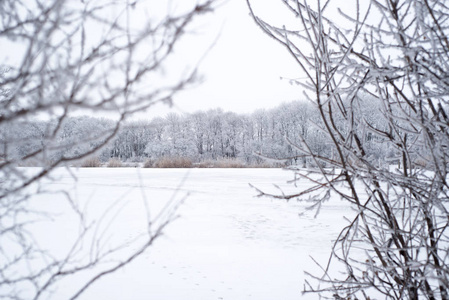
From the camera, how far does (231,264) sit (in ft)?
11.1

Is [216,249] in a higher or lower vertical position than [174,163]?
lower

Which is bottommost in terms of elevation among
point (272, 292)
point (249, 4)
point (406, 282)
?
point (272, 292)

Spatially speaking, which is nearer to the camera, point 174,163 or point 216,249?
point 216,249

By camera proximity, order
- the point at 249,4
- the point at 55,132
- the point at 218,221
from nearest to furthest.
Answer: the point at 55,132 < the point at 249,4 < the point at 218,221

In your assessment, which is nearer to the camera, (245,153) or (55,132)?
(55,132)

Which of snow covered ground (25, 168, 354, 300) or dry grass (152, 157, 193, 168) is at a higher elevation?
dry grass (152, 157, 193, 168)

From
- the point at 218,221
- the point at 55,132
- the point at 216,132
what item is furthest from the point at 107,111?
the point at 216,132

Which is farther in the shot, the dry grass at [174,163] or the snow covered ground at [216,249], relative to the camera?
the dry grass at [174,163]

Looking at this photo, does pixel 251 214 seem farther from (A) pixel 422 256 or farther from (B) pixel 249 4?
(B) pixel 249 4

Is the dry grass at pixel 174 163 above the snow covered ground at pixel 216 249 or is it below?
above

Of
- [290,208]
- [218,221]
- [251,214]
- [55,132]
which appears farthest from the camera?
[290,208]

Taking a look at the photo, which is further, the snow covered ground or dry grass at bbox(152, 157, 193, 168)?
dry grass at bbox(152, 157, 193, 168)

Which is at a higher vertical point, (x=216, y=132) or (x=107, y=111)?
(x=216, y=132)

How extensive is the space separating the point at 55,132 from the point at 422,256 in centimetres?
357
